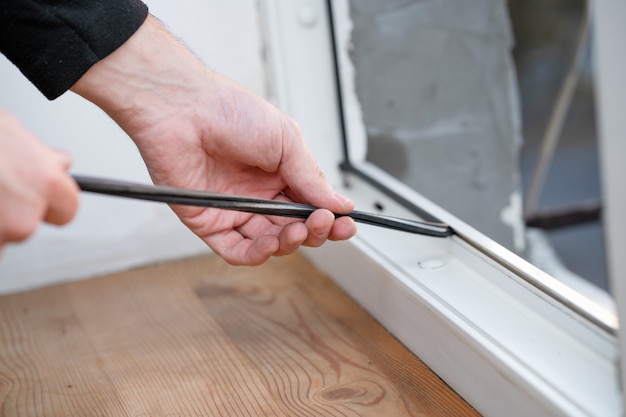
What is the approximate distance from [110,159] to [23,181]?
608 mm

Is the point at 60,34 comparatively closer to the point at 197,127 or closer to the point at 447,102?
the point at 197,127

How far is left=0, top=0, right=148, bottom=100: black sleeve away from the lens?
67cm

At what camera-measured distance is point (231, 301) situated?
3.23ft

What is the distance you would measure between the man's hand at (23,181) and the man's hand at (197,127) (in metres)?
0.25

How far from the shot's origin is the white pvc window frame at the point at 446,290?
60 centimetres

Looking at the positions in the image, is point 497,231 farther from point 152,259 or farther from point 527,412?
point 527,412

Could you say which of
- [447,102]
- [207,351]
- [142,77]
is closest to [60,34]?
[142,77]

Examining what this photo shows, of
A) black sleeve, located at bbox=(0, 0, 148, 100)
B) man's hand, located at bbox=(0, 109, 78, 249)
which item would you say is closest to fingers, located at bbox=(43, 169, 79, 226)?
man's hand, located at bbox=(0, 109, 78, 249)

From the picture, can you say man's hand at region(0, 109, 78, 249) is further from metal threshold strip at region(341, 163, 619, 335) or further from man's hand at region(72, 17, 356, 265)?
metal threshold strip at region(341, 163, 619, 335)

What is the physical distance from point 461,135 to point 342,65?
272mm

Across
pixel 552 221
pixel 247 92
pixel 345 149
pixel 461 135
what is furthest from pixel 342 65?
pixel 552 221

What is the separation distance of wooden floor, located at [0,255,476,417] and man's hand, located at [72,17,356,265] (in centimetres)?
13

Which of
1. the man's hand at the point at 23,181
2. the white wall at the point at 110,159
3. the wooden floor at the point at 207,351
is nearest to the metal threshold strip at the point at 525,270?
the wooden floor at the point at 207,351

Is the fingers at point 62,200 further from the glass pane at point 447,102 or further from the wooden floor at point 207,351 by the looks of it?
the glass pane at point 447,102
